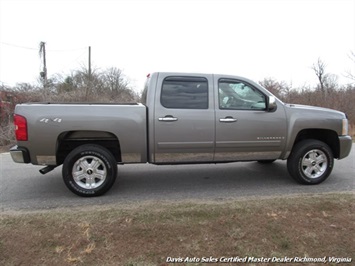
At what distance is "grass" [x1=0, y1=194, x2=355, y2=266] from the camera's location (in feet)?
8.74

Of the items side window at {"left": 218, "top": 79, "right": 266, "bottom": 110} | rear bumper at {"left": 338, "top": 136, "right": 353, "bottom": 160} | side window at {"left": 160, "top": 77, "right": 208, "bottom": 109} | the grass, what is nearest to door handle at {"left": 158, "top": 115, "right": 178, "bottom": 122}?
side window at {"left": 160, "top": 77, "right": 208, "bottom": 109}

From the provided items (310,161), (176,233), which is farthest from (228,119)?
(176,233)

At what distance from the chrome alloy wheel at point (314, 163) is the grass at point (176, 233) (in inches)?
45.8

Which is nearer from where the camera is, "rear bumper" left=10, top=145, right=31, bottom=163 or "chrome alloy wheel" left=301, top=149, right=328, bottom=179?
"rear bumper" left=10, top=145, right=31, bottom=163

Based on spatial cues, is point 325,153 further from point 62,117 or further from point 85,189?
point 62,117

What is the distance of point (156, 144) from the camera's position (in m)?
4.55

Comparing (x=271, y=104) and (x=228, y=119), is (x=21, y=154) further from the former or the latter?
(x=271, y=104)

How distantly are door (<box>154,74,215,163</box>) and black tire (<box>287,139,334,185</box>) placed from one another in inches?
60.9

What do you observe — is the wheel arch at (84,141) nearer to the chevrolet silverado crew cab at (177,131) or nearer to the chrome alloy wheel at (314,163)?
the chevrolet silverado crew cab at (177,131)

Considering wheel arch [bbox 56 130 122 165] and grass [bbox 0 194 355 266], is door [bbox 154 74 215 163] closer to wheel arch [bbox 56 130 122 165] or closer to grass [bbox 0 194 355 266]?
wheel arch [bbox 56 130 122 165]

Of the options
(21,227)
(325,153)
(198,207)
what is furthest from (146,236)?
(325,153)

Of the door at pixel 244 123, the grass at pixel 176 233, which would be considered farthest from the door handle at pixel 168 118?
the grass at pixel 176 233

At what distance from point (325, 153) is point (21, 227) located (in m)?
4.85

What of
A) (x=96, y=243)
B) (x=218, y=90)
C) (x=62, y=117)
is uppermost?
(x=218, y=90)
